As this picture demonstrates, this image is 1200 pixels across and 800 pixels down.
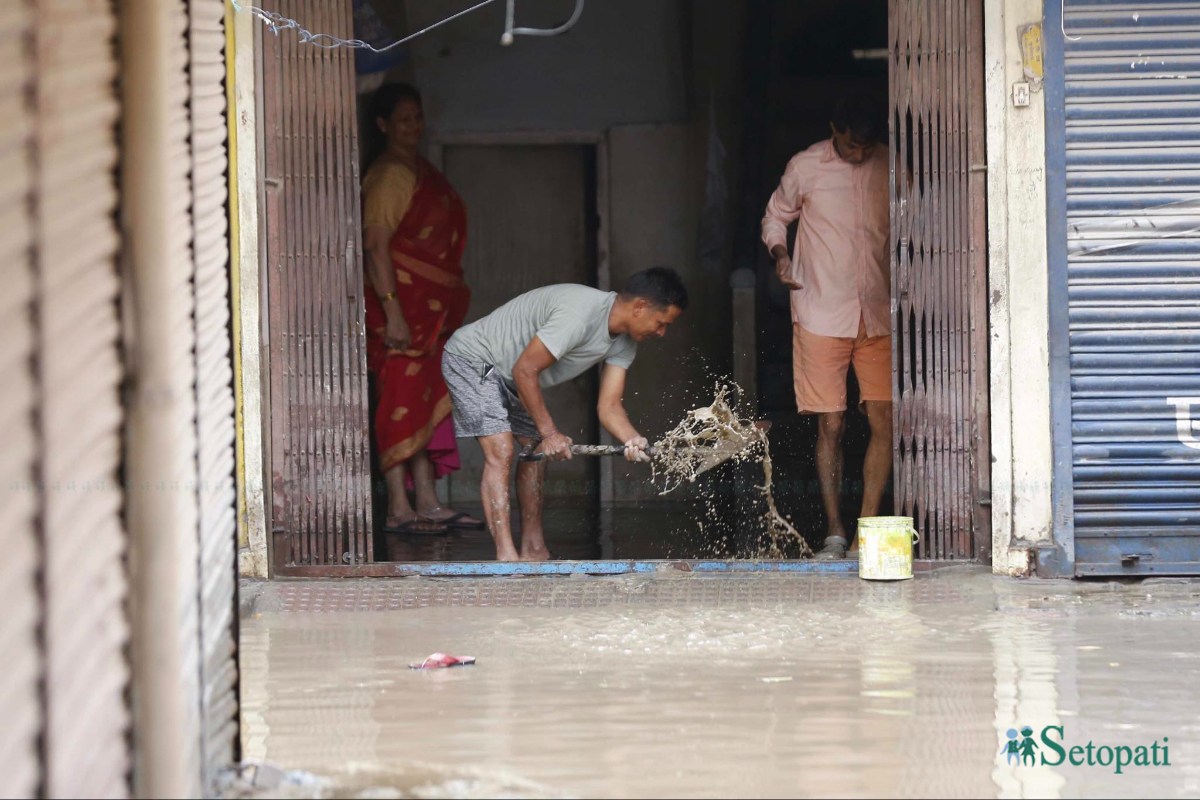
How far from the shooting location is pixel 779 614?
5430 millimetres

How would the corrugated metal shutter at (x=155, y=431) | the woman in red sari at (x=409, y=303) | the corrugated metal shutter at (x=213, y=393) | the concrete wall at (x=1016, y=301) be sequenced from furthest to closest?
the woman in red sari at (x=409, y=303), the concrete wall at (x=1016, y=301), the corrugated metal shutter at (x=213, y=393), the corrugated metal shutter at (x=155, y=431)

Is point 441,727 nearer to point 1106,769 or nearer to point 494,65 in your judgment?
point 1106,769

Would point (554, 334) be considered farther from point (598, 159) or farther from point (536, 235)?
point (536, 235)

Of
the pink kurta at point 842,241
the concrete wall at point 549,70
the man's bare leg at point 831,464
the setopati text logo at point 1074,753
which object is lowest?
the setopati text logo at point 1074,753

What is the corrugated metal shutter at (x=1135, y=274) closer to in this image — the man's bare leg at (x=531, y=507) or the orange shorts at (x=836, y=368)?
the orange shorts at (x=836, y=368)

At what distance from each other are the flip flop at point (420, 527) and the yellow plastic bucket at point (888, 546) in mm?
2699

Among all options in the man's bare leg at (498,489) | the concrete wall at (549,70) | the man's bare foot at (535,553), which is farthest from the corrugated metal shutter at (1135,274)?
the concrete wall at (549,70)

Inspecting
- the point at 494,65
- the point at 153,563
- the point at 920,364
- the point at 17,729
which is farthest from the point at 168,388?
the point at 494,65

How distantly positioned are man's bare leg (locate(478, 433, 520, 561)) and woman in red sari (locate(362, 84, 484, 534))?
49.8 inches

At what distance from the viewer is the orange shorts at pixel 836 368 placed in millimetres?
6844

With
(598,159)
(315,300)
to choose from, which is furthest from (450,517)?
(598,159)

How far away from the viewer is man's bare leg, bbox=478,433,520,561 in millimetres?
6414

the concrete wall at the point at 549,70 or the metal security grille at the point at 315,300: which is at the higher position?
the concrete wall at the point at 549,70

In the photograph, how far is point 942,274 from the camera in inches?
241
